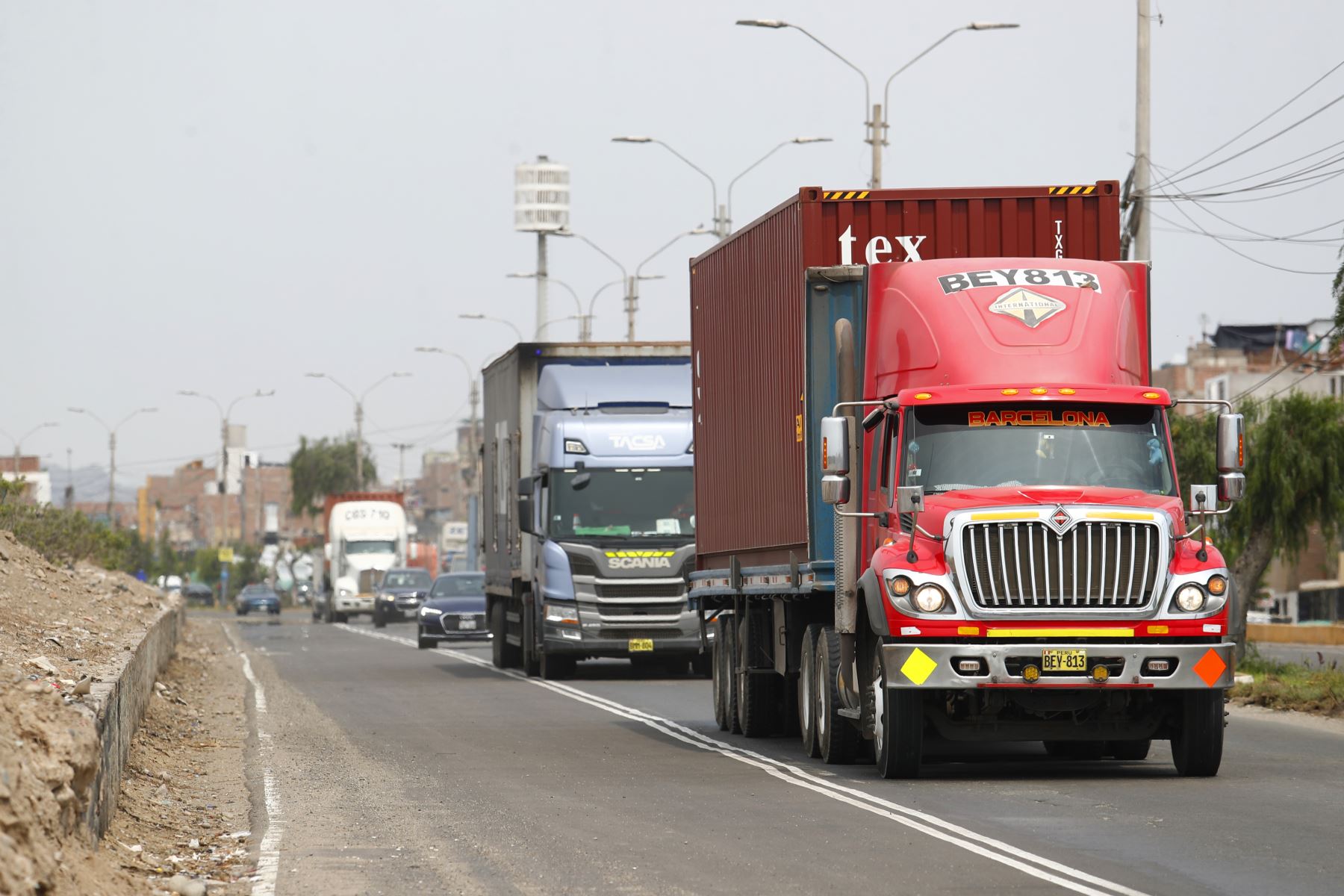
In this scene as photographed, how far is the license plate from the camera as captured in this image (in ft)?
46.4

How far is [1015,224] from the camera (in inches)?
659

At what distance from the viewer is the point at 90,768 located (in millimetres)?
10172

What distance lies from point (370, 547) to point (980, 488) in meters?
56.2

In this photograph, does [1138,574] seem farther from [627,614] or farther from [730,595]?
[627,614]

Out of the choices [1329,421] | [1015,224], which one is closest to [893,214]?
[1015,224]

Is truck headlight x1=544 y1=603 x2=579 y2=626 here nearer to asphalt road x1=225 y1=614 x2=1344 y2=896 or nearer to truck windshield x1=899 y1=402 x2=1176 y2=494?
asphalt road x1=225 y1=614 x2=1344 y2=896

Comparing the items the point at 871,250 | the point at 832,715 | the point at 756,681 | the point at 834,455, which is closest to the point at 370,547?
the point at 756,681

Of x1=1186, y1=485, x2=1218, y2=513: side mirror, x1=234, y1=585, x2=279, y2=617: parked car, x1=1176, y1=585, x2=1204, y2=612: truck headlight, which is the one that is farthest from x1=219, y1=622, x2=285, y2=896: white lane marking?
x1=234, y1=585, x2=279, y2=617: parked car

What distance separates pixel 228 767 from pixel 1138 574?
736cm

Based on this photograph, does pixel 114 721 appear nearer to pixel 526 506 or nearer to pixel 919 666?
pixel 919 666

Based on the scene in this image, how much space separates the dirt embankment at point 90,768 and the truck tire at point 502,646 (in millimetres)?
5957

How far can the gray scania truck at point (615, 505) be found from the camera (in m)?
28.6

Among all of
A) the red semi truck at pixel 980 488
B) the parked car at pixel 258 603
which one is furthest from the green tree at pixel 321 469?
the red semi truck at pixel 980 488

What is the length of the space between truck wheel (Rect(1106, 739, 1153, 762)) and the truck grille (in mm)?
2155
